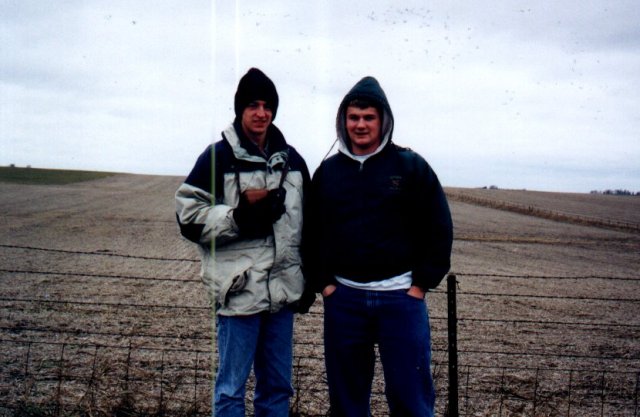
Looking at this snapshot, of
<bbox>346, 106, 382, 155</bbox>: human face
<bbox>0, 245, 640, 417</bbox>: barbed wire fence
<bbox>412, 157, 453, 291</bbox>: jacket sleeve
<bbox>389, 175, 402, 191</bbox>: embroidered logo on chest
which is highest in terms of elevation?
<bbox>346, 106, 382, 155</bbox>: human face

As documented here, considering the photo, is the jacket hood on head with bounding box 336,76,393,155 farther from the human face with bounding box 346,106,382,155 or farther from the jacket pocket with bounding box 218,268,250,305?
the jacket pocket with bounding box 218,268,250,305

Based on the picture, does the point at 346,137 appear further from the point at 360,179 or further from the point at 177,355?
the point at 177,355

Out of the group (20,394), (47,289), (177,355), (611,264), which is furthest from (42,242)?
(611,264)

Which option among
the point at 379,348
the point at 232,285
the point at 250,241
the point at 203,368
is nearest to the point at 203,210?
the point at 250,241

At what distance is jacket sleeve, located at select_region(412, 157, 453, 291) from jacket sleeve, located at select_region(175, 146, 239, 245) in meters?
1.00

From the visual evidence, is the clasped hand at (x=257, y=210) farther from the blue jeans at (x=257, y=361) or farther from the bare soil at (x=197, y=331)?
the bare soil at (x=197, y=331)

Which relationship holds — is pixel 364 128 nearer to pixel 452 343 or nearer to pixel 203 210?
pixel 203 210

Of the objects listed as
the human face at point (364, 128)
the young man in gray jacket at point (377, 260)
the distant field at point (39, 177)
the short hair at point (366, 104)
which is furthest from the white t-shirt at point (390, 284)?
the distant field at point (39, 177)

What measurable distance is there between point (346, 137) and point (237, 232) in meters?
0.86

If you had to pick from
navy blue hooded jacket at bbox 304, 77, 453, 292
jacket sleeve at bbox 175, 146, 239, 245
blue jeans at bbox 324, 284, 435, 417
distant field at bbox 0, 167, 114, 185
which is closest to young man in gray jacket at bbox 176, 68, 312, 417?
jacket sleeve at bbox 175, 146, 239, 245

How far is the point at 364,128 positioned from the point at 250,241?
34.7 inches

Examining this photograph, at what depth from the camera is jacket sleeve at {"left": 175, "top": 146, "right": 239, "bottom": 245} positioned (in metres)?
3.02

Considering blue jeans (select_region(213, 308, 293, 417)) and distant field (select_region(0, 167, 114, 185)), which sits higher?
distant field (select_region(0, 167, 114, 185))

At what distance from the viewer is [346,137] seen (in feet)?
11.0
